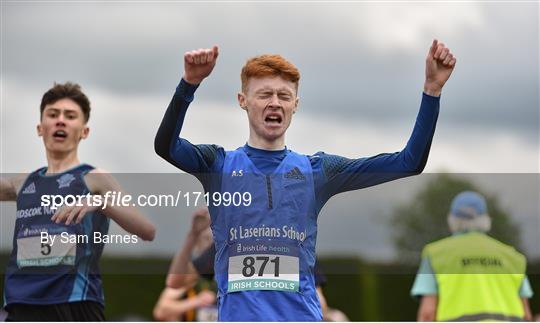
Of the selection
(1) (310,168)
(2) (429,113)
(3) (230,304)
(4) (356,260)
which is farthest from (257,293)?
(4) (356,260)

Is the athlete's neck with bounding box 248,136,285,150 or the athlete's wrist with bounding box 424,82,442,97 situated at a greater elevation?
the athlete's wrist with bounding box 424,82,442,97

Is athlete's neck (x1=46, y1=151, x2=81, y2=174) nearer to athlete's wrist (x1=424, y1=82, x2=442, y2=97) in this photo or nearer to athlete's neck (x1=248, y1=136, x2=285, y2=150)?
athlete's neck (x1=248, y1=136, x2=285, y2=150)

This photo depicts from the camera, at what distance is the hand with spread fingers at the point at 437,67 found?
5.73 metres

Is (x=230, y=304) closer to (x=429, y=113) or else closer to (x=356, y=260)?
(x=429, y=113)

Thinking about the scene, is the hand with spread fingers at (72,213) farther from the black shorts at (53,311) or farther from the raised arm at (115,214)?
the black shorts at (53,311)

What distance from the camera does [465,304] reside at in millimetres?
7809

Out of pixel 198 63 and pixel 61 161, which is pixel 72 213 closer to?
pixel 61 161

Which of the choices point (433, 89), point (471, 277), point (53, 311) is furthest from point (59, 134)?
point (471, 277)

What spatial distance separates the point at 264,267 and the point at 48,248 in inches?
72.9

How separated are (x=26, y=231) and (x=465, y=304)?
3082 millimetres

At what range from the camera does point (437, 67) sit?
228 inches

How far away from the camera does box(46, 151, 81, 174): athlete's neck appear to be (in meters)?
7.39

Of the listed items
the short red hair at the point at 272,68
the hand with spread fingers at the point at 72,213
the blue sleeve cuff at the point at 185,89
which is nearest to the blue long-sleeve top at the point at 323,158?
the blue sleeve cuff at the point at 185,89

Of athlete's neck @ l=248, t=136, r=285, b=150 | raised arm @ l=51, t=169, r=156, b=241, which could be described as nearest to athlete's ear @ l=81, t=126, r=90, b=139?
raised arm @ l=51, t=169, r=156, b=241
